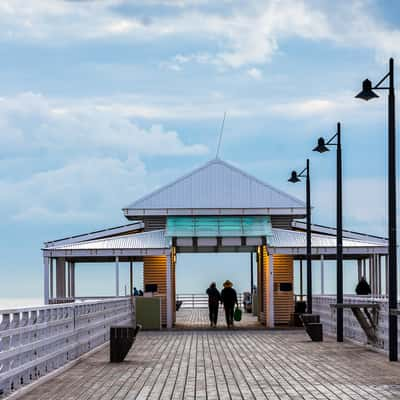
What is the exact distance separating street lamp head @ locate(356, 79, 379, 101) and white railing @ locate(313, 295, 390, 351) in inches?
187

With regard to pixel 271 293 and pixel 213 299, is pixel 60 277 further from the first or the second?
pixel 271 293

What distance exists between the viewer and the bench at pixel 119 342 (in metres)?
19.9

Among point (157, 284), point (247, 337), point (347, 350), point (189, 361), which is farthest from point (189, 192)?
point (189, 361)

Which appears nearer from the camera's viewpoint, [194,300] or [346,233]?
[346,233]

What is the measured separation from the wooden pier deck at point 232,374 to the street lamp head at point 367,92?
5.27 meters

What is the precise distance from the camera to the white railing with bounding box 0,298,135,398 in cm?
1329

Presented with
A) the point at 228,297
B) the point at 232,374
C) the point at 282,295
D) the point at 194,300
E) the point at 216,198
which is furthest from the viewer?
the point at 194,300

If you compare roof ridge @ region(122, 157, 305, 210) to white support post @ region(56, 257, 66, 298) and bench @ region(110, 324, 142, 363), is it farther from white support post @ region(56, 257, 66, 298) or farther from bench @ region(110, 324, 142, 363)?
bench @ region(110, 324, 142, 363)

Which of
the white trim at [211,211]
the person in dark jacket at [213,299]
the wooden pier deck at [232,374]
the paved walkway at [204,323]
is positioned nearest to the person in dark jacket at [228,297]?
the person in dark jacket at [213,299]

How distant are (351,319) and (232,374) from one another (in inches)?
408

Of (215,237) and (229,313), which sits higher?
(215,237)

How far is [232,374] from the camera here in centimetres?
1692

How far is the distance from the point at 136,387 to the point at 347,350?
933cm

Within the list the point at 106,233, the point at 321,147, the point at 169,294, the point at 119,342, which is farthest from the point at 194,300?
the point at 119,342
